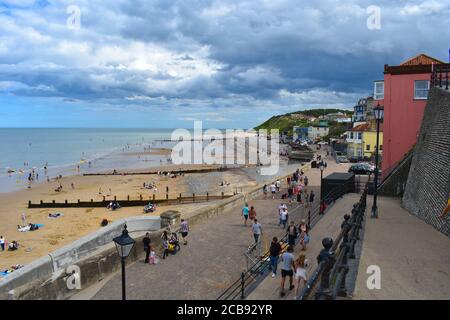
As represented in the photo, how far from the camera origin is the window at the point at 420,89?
2338cm

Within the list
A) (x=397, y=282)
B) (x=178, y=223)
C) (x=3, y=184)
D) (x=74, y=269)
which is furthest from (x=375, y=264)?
(x=3, y=184)

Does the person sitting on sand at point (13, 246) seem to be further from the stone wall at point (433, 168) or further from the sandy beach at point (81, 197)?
the stone wall at point (433, 168)

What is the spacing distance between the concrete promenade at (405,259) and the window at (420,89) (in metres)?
11.6

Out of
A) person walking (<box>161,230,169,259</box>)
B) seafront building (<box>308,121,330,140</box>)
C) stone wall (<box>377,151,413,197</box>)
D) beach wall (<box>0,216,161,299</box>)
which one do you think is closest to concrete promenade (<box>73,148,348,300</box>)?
person walking (<box>161,230,169,259</box>)

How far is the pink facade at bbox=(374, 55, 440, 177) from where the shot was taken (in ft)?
76.9

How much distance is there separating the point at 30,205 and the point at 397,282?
107ft

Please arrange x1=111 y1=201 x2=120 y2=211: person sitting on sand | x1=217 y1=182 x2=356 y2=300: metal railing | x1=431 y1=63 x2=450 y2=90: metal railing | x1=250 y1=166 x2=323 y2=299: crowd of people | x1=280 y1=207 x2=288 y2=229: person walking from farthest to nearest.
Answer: x1=111 y1=201 x2=120 y2=211: person sitting on sand < x1=431 y1=63 x2=450 y2=90: metal railing < x1=280 y1=207 x2=288 y2=229: person walking < x1=217 y1=182 x2=356 y2=300: metal railing < x1=250 y1=166 x2=323 y2=299: crowd of people

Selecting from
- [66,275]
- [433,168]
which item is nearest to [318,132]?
[433,168]

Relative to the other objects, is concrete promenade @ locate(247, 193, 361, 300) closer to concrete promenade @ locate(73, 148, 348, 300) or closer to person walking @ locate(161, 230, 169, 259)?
concrete promenade @ locate(73, 148, 348, 300)

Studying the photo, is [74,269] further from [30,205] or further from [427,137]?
[30,205]

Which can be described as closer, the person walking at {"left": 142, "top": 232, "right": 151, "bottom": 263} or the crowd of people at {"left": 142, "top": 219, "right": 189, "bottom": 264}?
the person walking at {"left": 142, "top": 232, "right": 151, "bottom": 263}

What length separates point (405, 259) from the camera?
9430 mm

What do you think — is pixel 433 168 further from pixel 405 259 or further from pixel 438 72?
pixel 438 72

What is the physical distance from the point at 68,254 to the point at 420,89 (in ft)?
70.8
